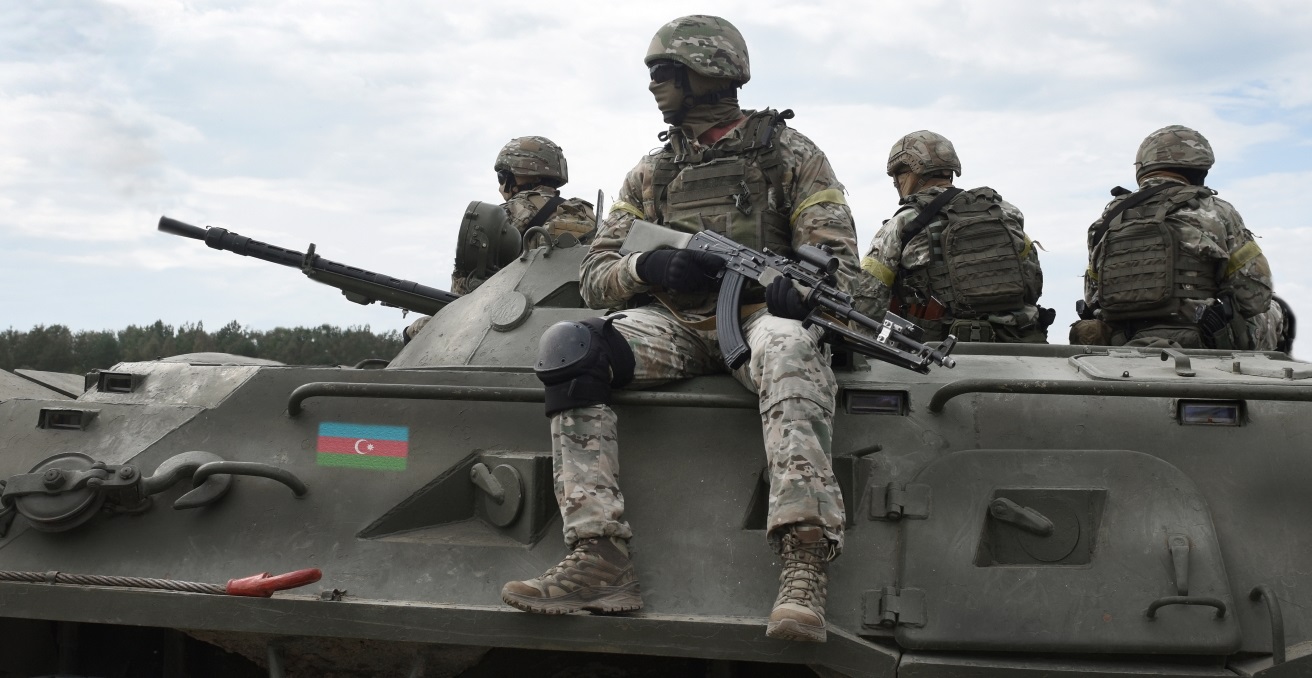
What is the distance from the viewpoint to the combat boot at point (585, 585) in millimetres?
4238

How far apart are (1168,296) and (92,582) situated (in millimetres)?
5481

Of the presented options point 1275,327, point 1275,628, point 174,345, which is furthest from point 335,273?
point 174,345

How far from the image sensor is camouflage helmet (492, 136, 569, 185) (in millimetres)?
10516

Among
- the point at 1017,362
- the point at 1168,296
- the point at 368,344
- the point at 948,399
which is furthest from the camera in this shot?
the point at 368,344

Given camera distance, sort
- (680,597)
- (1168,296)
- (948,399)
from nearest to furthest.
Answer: (680,597), (948,399), (1168,296)

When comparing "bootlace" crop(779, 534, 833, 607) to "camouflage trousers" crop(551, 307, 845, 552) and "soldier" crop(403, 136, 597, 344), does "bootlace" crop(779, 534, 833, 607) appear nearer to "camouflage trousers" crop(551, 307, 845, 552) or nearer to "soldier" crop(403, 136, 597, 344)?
"camouflage trousers" crop(551, 307, 845, 552)

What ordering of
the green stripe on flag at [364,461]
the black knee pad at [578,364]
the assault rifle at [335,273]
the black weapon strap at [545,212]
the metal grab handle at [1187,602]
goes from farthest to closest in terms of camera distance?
the black weapon strap at [545,212], the assault rifle at [335,273], the green stripe on flag at [364,461], the black knee pad at [578,364], the metal grab handle at [1187,602]

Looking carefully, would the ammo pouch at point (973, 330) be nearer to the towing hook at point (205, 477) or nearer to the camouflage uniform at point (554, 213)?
the camouflage uniform at point (554, 213)

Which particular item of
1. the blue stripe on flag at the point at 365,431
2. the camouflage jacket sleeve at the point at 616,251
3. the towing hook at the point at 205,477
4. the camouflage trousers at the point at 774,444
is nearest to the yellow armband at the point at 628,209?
the camouflage jacket sleeve at the point at 616,251

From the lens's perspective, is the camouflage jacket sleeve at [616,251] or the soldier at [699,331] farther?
the camouflage jacket sleeve at [616,251]

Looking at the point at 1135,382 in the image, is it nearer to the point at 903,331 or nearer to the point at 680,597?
the point at 903,331

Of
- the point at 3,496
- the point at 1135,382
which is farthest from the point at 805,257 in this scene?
the point at 3,496

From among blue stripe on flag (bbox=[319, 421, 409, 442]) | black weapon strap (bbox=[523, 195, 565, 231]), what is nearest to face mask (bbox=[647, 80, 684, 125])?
blue stripe on flag (bbox=[319, 421, 409, 442])

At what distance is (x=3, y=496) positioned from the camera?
16.0ft
